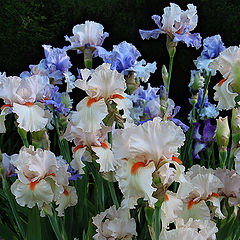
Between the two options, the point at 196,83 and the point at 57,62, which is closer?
the point at 57,62

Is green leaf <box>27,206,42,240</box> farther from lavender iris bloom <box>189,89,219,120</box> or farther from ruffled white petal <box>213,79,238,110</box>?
lavender iris bloom <box>189,89,219,120</box>

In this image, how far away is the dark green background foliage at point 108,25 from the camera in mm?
3836

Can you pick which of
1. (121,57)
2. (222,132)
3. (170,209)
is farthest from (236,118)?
(121,57)

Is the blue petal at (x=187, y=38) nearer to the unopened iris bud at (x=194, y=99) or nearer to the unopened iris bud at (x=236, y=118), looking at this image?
the unopened iris bud at (x=194, y=99)

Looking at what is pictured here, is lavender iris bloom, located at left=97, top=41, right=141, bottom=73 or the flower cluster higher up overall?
lavender iris bloom, located at left=97, top=41, right=141, bottom=73

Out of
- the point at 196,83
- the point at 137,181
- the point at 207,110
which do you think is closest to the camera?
the point at 137,181

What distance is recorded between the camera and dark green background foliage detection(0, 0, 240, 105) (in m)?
3.84

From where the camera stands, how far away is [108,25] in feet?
13.3

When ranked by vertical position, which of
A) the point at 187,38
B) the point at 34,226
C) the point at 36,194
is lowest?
the point at 34,226

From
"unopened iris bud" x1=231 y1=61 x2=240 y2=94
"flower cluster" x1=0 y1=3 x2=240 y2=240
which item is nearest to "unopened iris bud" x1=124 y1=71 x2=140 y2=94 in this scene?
"flower cluster" x1=0 y1=3 x2=240 y2=240

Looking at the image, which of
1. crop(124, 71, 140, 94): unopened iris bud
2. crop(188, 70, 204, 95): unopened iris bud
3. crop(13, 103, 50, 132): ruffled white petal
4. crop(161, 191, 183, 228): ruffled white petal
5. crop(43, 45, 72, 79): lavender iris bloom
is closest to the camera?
crop(161, 191, 183, 228): ruffled white petal

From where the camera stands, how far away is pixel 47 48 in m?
2.61

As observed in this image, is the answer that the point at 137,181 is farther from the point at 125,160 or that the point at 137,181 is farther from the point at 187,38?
the point at 187,38

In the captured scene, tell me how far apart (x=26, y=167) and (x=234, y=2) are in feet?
9.24
